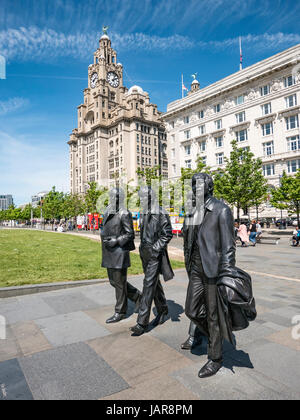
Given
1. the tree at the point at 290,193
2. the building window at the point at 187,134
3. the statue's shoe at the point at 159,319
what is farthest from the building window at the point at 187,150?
the statue's shoe at the point at 159,319

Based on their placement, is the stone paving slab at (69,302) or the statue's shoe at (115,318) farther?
the stone paving slab at (69,302)

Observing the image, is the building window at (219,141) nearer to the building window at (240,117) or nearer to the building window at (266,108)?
the building window at (240,117)

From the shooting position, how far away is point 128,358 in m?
3.31

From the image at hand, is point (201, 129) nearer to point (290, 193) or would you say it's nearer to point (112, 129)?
point (290, 193)

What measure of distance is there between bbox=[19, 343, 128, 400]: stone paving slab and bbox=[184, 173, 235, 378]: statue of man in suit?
998 millimetres

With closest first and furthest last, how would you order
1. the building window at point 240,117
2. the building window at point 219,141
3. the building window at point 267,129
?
1. the building window at point 267,129
2. the building window at point 240,117
3. the building window at point 219,141

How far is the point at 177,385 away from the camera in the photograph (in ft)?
8.93

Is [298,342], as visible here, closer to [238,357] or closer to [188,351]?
[238,357]

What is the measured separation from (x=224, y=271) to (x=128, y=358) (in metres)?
1.62

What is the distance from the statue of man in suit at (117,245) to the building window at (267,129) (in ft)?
141

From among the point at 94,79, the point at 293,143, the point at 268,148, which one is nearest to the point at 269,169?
the point at 268,148

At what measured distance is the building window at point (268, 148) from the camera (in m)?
41.7

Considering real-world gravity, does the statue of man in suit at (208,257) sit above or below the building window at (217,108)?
below

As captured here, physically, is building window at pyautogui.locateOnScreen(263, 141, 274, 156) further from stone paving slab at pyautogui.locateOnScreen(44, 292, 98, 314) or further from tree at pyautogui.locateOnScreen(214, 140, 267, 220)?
stone paving slab at pyautogui.locateOnScreen(44, 292, 98, 314)
